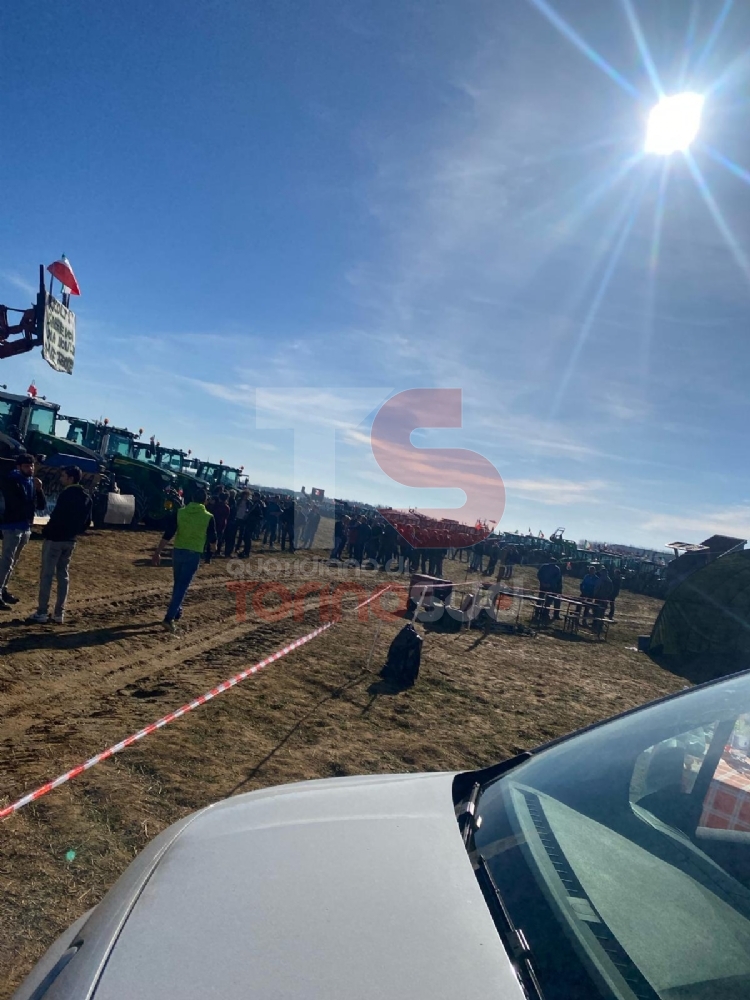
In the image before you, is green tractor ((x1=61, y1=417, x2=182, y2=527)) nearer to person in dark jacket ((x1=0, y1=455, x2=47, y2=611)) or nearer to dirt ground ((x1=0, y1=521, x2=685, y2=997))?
dirt ground ((x1=0, y1=521, x2=685, y2=997))

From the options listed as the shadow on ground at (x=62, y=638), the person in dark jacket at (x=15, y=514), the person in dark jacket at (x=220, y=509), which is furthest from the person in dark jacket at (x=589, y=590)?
the person in dark jacket at (x=15, y=514)

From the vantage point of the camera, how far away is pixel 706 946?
1232 mm

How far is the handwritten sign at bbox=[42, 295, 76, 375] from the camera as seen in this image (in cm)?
1495

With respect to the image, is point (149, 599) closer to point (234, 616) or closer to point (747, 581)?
point (234, 616)

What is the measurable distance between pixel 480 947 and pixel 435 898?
179mm

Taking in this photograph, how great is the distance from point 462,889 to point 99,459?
59.8ft

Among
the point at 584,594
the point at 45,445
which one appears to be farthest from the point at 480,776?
the point at 45,445

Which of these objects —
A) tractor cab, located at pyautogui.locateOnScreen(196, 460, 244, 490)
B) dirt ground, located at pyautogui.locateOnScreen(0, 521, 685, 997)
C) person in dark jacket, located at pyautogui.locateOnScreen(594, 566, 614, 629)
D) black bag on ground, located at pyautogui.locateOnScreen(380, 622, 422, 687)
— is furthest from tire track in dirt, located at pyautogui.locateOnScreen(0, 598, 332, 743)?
tractor cab, located at pyautogui.locateOnScreen(196, 460, 244, 490)

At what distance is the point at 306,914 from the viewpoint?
1.29 meters

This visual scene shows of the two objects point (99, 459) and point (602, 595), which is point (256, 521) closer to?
point (99, 459)

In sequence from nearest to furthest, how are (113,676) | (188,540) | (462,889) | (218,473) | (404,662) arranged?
(462,889) → (113,676) → (404,662) → (188,540) → (218,473)

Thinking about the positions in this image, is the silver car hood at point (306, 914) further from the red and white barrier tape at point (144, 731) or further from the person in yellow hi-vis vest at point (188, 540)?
the person in yellow hi-vis vest at point (188, 540)

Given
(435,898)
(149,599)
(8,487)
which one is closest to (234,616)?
(149,599)

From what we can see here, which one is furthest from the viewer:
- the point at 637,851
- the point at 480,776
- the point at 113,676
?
the point at 113,676
